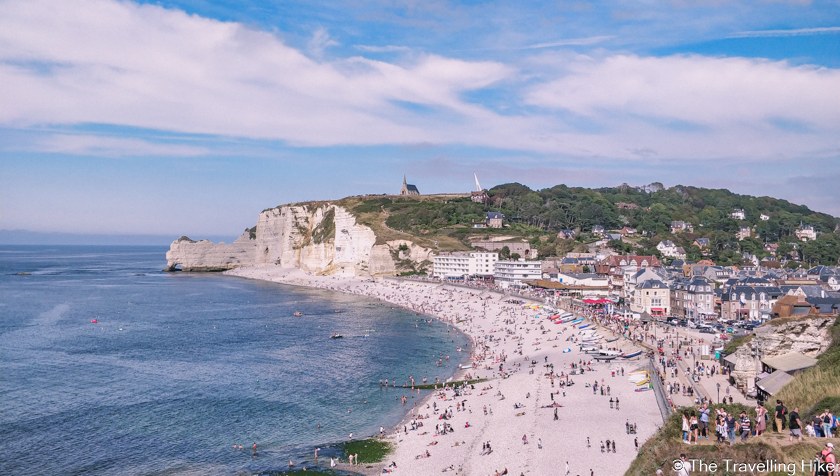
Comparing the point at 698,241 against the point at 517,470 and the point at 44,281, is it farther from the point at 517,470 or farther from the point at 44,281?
the point at 44,281

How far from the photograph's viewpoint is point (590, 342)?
141 ft

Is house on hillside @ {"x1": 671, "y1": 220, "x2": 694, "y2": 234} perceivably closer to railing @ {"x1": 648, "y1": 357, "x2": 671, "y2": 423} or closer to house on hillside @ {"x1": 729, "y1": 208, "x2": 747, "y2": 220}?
house on hillside @ {"x1": 729, "y1": 208, "x2": 747, "y2": 220}

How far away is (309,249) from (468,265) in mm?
43247

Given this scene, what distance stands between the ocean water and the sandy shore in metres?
3.37

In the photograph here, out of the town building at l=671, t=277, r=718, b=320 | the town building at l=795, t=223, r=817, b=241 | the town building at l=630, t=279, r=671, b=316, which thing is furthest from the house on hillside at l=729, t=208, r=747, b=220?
the town building at l=671, t=277, r=718, b=320

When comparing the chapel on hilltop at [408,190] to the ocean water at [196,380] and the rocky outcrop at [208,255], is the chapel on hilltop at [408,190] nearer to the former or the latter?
the rocky outcrop at [208,255]

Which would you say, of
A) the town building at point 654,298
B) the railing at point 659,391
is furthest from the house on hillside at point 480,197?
the railing at point 659,391

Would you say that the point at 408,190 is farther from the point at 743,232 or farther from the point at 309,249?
the point at 743,232

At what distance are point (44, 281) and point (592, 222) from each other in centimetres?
11514

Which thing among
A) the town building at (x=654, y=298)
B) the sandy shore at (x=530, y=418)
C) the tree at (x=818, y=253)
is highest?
the tree at (x=818, y=253)

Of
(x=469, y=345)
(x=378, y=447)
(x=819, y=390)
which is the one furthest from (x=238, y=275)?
(x=819, y=390)

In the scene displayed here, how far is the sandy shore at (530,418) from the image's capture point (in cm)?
2303

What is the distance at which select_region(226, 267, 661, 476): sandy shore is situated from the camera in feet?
75.6

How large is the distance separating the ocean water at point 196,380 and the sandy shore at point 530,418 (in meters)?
3.37
